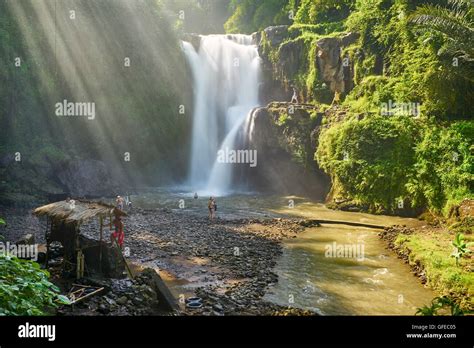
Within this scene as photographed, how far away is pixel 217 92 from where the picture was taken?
44.9m

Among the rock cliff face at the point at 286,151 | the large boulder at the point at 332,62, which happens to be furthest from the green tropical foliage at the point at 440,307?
the large boulder at the point at 332,62

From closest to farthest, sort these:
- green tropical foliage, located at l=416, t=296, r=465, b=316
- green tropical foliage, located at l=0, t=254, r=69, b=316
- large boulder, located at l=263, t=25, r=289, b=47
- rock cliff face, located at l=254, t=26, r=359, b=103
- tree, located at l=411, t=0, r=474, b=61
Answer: green tropical foliage, located at l=0, t=254, r=69, b=316, green tropical foliage, located at l=416, t=296, r=465, b=316, tree, located at l=411, t=0, r=474, b=61, rock cliff face, located at l=254, t=26, r=359, b=103, large boulder, located at l=263, t=25, r=289, b=47

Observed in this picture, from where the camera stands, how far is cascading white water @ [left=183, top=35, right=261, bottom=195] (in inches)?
1598

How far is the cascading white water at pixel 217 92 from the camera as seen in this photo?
4059 cm

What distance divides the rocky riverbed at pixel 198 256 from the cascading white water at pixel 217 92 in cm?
1664

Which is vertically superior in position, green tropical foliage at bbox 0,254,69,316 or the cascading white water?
the cascading white water

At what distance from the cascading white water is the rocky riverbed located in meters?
16.6

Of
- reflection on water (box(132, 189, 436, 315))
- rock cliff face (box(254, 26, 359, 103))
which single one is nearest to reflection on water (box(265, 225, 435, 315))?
reflection on water (box(132, 189, 436, 315))

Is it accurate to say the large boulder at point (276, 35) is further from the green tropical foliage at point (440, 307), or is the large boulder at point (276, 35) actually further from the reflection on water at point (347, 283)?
the green tropical foliage at point (440, 307)

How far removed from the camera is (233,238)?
1773cm

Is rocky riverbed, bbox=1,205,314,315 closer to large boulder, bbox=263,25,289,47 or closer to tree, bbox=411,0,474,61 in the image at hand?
tree, bbox=411,0,474,61

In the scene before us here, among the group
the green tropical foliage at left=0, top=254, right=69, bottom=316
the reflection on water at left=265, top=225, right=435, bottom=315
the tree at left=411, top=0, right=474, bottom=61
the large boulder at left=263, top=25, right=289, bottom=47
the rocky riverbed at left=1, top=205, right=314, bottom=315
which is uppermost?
the large boulder at left=263, top=25, right=289, bottom=47

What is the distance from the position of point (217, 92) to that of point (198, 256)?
32.9 metres

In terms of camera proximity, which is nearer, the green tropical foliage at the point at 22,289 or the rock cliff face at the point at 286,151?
the green tropical foliage at the point at 22,289
